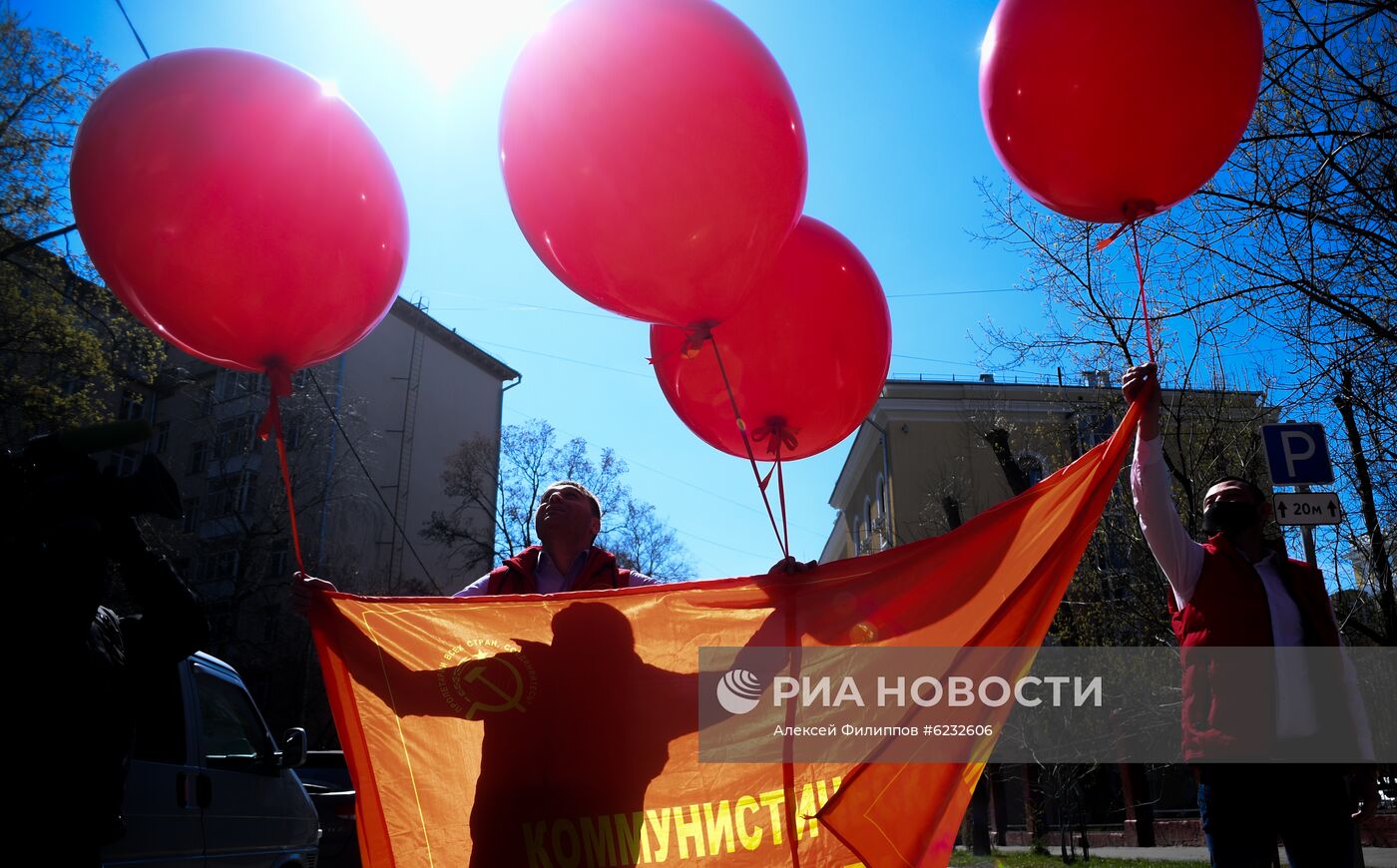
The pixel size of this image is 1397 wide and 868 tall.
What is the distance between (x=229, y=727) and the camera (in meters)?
5.07

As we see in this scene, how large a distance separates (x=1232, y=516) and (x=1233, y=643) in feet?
1.55

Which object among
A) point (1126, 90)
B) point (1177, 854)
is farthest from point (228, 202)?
point (1177, 854)

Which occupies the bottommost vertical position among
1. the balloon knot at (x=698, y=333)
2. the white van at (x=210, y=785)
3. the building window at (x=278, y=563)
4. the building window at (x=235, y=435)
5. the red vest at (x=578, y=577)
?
the white van at (x=210, y=785)

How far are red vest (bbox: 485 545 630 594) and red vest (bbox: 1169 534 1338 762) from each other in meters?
1.87

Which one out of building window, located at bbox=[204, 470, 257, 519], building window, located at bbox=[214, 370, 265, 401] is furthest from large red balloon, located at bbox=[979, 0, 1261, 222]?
building window, located at bbox=[214, 370, 265, 401]

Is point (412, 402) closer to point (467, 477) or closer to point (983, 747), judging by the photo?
point (467, 477)

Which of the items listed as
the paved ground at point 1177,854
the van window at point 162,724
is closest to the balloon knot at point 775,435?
the van window at point 162,724

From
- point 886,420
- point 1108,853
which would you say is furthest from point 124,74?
point 886,420

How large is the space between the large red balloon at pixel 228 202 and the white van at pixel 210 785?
58.8 inches

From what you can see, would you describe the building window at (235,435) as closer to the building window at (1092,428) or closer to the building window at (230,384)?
the building window at (230,384)

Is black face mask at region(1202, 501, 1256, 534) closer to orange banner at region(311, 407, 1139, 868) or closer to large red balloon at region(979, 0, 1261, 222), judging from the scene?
orange banner at region(311, 407, 1139, 868)

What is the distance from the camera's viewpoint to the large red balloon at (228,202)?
270 centimetres

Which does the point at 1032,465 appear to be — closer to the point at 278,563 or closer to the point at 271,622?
the point at 271,622

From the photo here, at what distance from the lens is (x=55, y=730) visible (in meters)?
2.47
